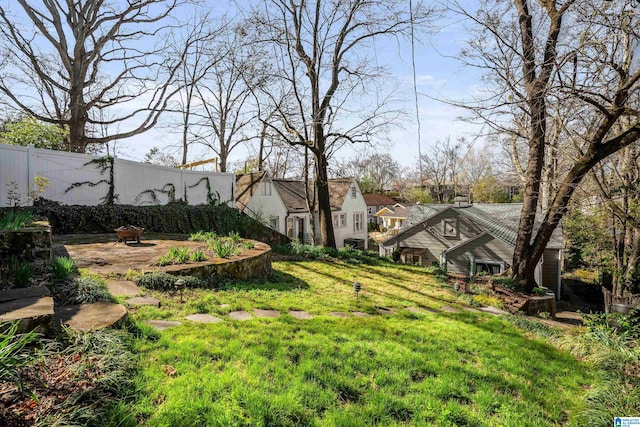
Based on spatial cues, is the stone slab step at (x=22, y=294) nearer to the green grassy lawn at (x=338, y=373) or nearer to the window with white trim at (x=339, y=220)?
the green grassy lawn at (x=338, y=373)

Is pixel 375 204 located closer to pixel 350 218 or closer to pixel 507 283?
pixel 350 218

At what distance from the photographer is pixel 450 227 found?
63.5ft

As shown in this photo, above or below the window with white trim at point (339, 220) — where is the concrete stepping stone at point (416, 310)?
below

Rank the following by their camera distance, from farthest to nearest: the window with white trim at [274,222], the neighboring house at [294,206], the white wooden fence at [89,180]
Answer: the window with white trim at [274,222], the neighboring house at [294,206], the white wooden fence at [89,180]

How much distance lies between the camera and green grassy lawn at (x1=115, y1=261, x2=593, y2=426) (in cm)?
235

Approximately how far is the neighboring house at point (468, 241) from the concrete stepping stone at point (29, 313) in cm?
1523

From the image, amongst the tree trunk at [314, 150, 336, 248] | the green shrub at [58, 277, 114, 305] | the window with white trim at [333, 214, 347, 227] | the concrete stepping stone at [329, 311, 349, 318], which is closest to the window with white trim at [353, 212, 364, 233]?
the window with white trim at [333, 214, 347, 227]

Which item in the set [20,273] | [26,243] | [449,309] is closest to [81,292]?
[20,273]

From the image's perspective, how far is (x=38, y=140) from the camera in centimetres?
A: 1485

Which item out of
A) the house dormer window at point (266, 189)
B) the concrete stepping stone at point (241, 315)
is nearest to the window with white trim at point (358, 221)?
Result: the house dormer window at point (266, 189)

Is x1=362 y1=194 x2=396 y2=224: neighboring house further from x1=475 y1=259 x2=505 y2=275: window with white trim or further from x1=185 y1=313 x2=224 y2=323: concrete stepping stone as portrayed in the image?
x1=185 y1=313 x2=224 y2=323: concrete stepping stone

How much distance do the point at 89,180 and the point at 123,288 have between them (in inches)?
304

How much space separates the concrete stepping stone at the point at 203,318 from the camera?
3.94 meters

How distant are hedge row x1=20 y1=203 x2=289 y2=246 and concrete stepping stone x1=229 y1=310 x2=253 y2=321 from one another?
7703 mm
